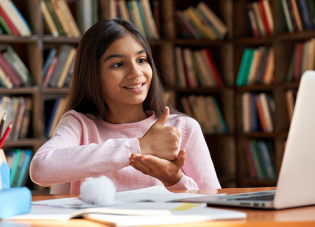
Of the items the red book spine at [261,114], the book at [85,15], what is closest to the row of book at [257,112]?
the red book spine at [261,114]

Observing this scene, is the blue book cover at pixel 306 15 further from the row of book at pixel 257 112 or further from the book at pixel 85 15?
the book at pixel 85 15

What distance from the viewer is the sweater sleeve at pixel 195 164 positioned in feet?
4.37

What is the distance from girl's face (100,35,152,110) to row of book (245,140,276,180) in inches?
75.9

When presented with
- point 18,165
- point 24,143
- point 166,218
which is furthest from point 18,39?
point 166,218

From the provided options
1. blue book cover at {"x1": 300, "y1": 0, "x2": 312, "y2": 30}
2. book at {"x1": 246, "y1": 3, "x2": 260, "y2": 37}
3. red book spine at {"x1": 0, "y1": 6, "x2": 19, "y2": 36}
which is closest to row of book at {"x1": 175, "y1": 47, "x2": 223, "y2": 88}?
book at {"x1": 246, "y1": 3, "x2": 260, "y2": 37}

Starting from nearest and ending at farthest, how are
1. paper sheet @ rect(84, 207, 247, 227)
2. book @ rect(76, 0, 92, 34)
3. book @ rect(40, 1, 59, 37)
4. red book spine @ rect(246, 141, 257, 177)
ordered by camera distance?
paper sheet @ rect(84, 207, 247, 227) < book @ rect(40, 1, 59, 37) < book @ rect(76, 0, 92, 34) < red book spine @ rect(246, 141, 257, 177)

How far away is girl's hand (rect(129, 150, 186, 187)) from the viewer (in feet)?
3.65

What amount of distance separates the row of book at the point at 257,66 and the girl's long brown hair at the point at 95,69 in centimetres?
172

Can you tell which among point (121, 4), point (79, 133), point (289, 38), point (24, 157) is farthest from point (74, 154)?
point (289, 38)

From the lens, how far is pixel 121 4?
3.03 metres

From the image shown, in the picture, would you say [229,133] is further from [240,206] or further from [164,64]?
[240,206]

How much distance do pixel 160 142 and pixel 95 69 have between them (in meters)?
0.46

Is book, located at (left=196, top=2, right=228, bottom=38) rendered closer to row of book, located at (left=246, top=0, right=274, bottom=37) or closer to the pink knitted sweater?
row of book, located at (left=246, top=0, right=274, bottom=37)

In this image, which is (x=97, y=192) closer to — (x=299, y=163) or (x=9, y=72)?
(x=299, y=163)
